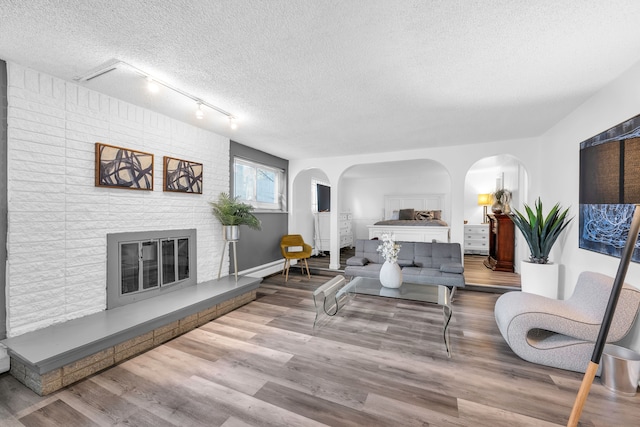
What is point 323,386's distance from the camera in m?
1.86

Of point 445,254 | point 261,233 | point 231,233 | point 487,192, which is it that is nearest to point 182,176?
point 231,233

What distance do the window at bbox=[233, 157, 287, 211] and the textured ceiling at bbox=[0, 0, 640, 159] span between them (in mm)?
1600

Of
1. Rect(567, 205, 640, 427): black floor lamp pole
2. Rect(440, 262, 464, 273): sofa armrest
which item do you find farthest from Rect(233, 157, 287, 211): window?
Rect(567, 205, 640, 427): black floor lamp pole

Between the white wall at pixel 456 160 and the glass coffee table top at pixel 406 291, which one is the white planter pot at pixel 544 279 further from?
the white wall at pixel 456 160

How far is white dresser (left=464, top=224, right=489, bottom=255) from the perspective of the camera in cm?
685

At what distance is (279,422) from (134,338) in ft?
5.22

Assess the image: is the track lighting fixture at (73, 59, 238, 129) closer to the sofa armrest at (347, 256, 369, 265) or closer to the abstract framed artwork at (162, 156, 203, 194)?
the abstract framed artwork at (162, 156, 203, 194)

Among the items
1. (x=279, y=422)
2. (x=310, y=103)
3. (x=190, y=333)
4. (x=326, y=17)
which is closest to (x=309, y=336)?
(x=279, y=422)

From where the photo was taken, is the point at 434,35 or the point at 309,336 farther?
the point at 309,336

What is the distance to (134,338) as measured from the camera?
2.29m

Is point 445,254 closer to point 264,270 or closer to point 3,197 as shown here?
point 264,270

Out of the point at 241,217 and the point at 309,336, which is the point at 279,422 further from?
the point at 241,217

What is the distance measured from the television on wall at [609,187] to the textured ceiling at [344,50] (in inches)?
21.9

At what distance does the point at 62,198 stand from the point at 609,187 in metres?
4.82
